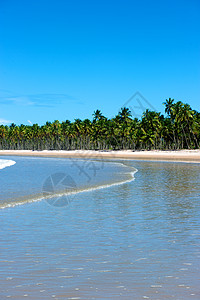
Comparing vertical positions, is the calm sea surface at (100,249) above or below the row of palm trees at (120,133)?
below

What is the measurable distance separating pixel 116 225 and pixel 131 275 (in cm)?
395

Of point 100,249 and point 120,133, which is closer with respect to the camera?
point 100,249

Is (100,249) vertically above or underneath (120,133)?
underneath

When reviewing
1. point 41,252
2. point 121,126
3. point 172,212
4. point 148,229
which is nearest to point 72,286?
point 41,252

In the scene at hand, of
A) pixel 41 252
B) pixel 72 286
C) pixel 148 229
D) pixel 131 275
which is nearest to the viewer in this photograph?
pixel 72 286

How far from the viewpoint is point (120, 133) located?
12725 cm

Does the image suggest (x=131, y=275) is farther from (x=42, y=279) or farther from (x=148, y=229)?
(x=148, y=229)

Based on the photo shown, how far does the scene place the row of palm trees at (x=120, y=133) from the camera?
107562 millimetres

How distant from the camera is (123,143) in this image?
437 ft

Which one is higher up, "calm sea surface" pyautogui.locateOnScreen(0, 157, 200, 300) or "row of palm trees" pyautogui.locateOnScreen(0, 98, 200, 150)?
"row of palm trees" pyautogui.locateOnScreen(0, 98, 200, 150)

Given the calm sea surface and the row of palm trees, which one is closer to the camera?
the calm sea surface

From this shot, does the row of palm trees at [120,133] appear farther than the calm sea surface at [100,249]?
Yes

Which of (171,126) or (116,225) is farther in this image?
(171,126)

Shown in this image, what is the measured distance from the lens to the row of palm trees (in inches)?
4235
